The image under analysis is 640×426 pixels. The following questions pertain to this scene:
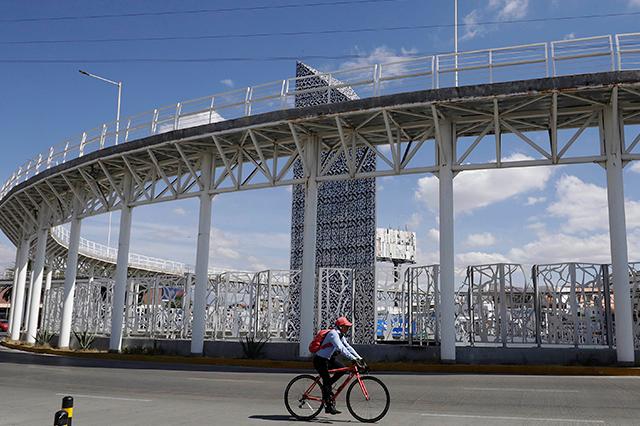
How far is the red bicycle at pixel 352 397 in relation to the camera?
954cm

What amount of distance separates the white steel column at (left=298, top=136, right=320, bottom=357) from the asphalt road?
10.4 ft

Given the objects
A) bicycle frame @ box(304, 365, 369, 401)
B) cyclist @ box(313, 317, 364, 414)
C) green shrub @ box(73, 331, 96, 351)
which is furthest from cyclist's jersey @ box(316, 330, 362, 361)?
green shrub @ box(73, 331, 96, 351)

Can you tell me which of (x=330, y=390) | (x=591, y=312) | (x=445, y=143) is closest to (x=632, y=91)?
(x=445, y=143)

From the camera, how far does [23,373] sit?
58.2ft

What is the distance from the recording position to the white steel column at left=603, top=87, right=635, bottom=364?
671 inches

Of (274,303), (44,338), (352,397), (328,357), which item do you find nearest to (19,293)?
(44,338)

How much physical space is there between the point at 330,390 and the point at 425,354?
34.0 ft

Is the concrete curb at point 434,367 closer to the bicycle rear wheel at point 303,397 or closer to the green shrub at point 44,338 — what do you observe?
the green shrub at point 44,338

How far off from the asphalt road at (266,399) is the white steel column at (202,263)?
4546 millimetres

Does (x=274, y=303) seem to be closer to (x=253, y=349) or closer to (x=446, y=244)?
(x=253, y=349)

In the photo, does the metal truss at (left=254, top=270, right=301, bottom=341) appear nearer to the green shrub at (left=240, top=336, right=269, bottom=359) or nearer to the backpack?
the green shrub at (left=240, top=336, right=269, bottom=359)

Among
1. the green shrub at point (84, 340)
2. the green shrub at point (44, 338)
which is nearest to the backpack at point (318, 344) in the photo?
the green shrub at point (84, 340)

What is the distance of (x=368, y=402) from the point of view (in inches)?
376

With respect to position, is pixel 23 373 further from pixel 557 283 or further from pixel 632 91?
pixel 632 91
